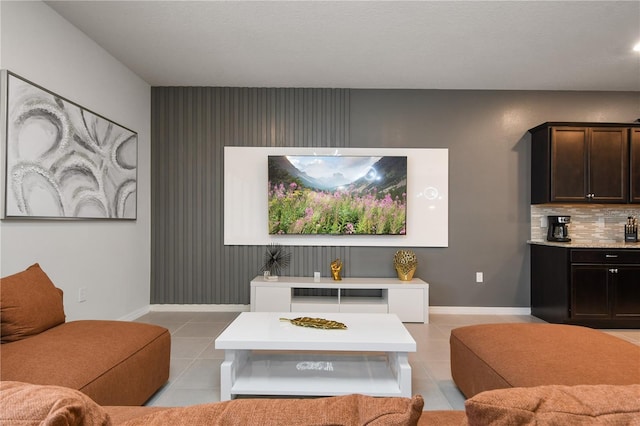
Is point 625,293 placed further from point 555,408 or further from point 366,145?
point 555,408

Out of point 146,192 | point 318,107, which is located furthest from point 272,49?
point 146,192

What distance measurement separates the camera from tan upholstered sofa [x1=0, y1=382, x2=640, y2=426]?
22.7 inches

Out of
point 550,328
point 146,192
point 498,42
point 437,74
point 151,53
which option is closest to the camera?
point 550,328

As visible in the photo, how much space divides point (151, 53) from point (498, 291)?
4.56m

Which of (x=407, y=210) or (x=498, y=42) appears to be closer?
(x=498, y=42)

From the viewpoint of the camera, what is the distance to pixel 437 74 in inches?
158

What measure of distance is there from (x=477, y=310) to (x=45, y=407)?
4578mm

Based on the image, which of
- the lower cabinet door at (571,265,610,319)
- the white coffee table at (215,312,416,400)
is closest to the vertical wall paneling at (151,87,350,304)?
A: the white coffee table at (215,312,416,400)

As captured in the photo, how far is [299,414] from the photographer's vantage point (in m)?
0.63

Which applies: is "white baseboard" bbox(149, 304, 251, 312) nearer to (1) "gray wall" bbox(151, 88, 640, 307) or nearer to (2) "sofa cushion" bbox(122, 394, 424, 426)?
(1) "gray wall" bbox(151, 88, 640, 307)

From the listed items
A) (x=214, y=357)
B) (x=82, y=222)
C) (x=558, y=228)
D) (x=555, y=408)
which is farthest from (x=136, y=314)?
(x=558, y=228)

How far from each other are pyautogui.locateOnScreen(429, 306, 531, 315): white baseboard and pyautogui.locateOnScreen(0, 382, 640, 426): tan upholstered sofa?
13.0 feet

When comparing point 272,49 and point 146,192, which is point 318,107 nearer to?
point 272,49

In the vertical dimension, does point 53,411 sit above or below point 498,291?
above
